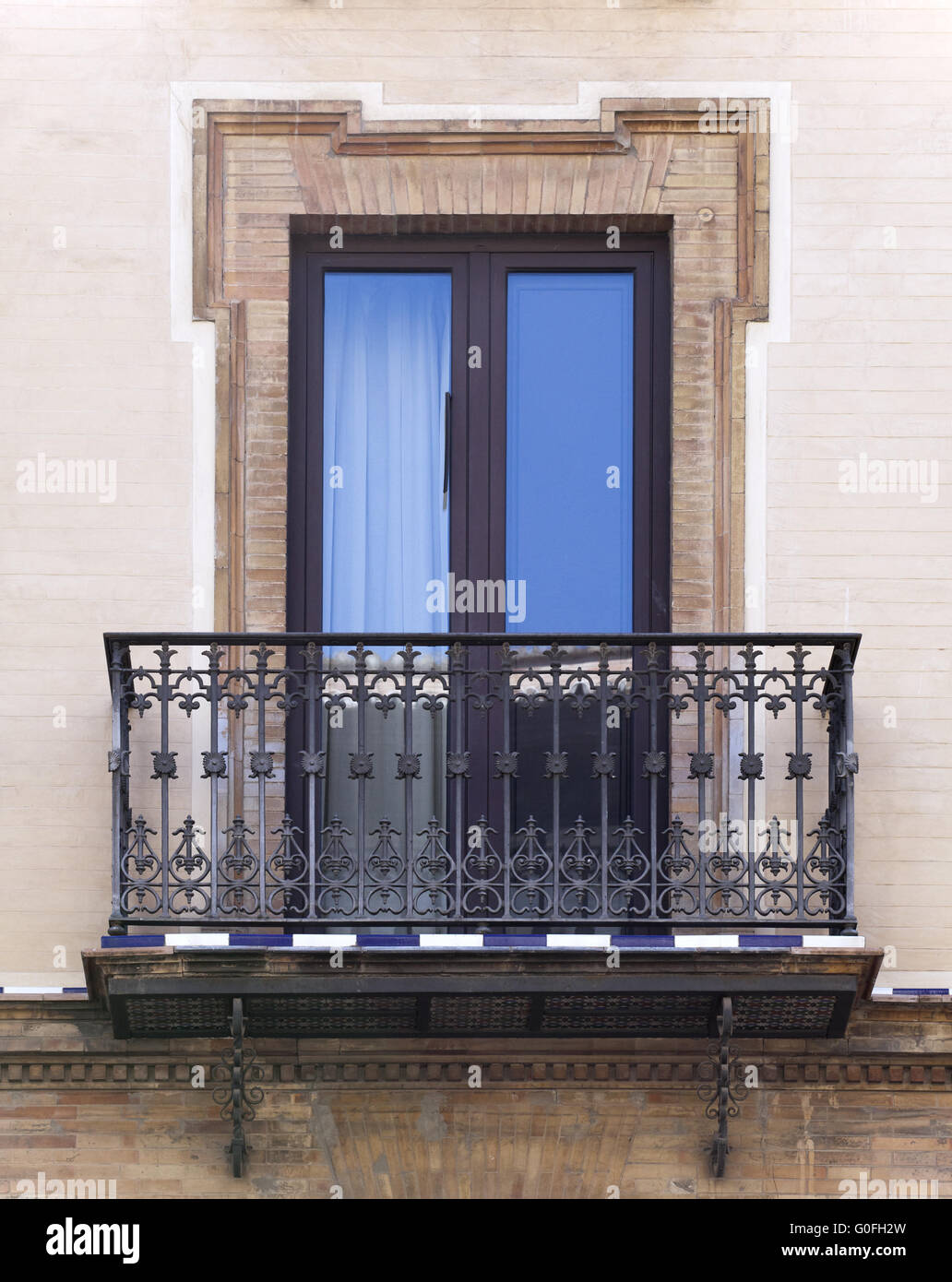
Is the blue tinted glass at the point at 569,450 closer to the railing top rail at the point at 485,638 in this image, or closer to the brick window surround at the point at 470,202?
the brick window surround at the point at 470,202

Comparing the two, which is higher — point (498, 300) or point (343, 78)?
point (343, 78)

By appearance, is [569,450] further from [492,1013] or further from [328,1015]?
[328,1015]

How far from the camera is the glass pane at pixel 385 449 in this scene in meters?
10.9

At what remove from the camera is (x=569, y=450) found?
1092cm

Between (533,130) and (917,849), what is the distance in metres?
3.62

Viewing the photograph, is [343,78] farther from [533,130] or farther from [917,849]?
[917,849]

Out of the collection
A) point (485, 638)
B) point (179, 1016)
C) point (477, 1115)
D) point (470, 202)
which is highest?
point (470, 202)

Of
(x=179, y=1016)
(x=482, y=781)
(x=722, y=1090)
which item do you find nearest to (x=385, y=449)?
(x=482, y=781)

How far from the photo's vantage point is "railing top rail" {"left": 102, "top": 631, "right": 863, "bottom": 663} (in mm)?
9711

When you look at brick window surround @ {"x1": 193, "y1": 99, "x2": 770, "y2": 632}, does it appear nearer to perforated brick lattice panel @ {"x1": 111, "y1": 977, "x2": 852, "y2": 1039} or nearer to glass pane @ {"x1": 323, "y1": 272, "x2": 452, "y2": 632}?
A: glass pane @ {"x1": 323, "y1": 272, "x2": 452, "y2": 632}

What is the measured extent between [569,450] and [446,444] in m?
0.56

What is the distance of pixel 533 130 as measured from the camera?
10.8 meters
